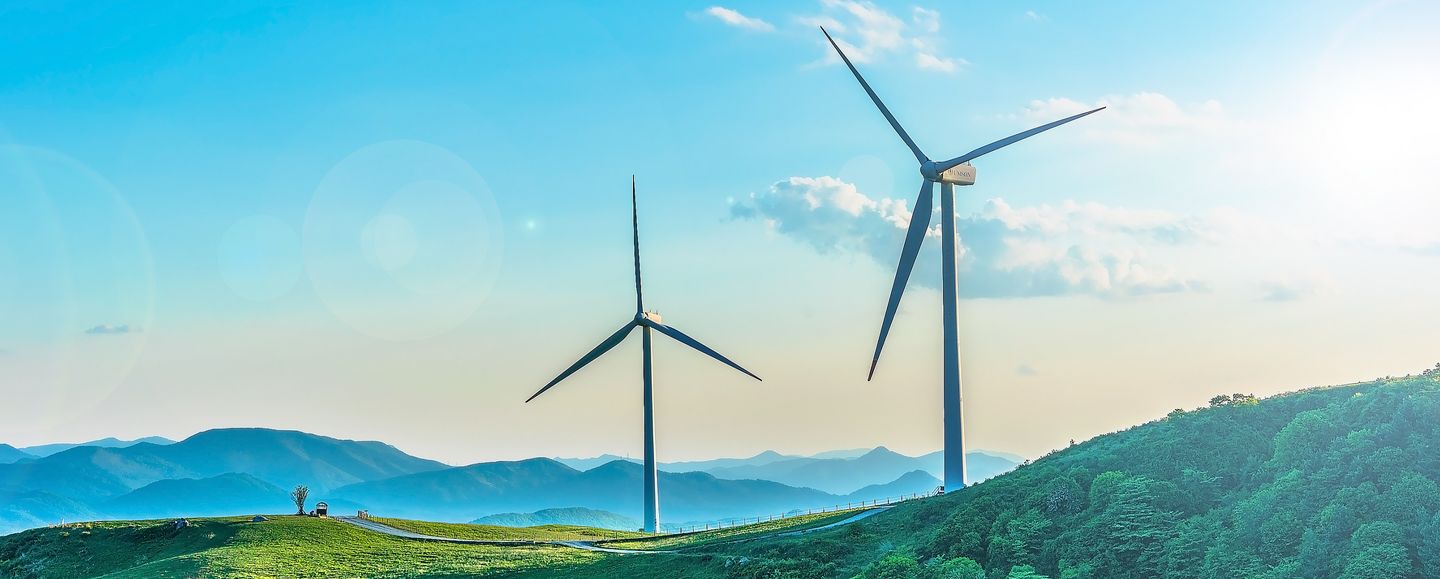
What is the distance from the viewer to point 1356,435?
7100 centimetres

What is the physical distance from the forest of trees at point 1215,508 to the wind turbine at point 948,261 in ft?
48.6

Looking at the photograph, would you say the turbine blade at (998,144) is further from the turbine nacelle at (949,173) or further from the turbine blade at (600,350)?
the turbine blade at (600,350)

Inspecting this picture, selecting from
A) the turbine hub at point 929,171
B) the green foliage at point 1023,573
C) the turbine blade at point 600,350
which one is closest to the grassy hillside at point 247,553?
the turbine blade at point 600,350

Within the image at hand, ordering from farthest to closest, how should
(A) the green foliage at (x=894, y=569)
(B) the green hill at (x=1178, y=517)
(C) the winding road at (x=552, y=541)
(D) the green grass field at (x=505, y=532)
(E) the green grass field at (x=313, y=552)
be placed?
(D) the green grass field at (x=505, y=532)
(C) the winding road at (x=552, y=541)
(E) the green grass field at (x=313, y=552)
(A) the green foliage at (x=894, y=569)
(B) the green hill at (x=1178, y=517)

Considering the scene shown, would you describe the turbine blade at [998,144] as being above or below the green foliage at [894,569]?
A: above

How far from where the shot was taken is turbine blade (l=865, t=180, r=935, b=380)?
357ft

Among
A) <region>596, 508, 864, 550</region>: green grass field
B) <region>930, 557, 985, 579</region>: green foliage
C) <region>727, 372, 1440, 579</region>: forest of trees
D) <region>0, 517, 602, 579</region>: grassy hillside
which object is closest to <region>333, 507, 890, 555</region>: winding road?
<region>596, 508, 864, 550</region>: green grass field

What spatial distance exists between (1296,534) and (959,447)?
43296 millimetres

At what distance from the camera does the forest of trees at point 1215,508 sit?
6291cm

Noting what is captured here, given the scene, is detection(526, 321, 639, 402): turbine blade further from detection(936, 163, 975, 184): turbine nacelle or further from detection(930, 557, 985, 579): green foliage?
detection(930, 557, 985, 579): green foliage

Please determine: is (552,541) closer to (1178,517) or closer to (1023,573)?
(1023,573)

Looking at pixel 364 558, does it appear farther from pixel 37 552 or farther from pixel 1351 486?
pixel 1351 486

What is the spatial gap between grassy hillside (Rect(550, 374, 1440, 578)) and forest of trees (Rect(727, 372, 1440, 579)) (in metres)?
0.11

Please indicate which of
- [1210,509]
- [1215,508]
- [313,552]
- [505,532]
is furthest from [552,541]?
[1215,508]
